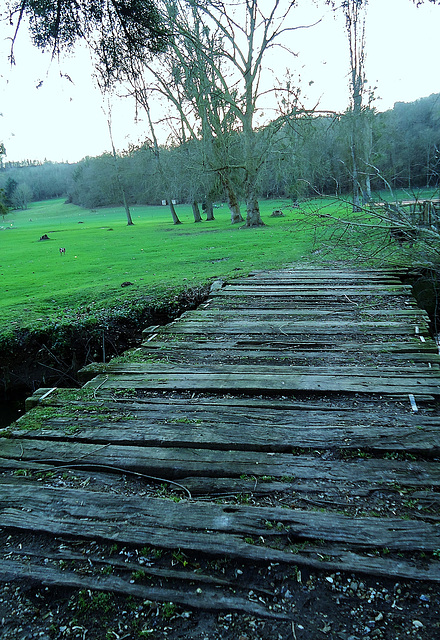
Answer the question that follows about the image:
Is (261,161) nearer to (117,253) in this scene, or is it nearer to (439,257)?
Answer: (117,253)

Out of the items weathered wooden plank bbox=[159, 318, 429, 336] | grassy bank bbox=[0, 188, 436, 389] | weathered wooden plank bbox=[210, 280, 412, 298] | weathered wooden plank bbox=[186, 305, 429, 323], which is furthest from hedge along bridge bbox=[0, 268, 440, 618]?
grassy bank bbox=[0, 188, 436, 389]

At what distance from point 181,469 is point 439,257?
670 cm

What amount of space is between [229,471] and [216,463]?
11cm

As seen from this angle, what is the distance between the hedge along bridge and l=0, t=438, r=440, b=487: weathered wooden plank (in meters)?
0.01

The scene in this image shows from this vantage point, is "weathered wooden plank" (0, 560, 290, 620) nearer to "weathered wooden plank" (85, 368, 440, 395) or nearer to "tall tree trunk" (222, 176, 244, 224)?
"weathered wooden plank" (85, 368, 440, 395)

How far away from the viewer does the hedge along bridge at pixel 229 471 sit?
1861mm

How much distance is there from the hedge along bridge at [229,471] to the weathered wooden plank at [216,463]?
0.01 metres

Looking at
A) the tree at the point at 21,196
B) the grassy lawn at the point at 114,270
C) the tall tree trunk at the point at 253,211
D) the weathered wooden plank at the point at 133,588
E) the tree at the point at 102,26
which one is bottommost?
the weathered wooden plank at the point at 133,588

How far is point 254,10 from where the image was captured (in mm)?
20281

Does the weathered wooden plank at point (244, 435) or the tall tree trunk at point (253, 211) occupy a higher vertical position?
the tall tree trunk at point (253, 211)

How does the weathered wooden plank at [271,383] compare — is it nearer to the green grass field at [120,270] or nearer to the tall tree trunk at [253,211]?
the green grass field at [120,270]

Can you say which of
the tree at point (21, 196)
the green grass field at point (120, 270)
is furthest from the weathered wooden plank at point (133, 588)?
the tree at point (21, 196)

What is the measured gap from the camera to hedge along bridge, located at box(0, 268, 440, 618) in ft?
Answer: 6.11

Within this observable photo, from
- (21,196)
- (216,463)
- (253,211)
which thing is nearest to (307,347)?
(216,463)
